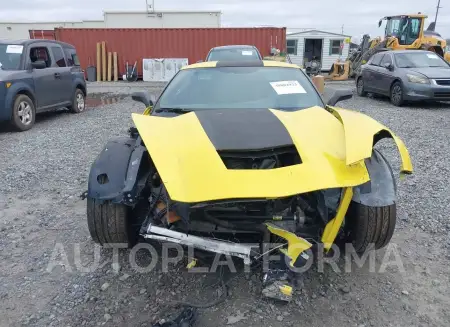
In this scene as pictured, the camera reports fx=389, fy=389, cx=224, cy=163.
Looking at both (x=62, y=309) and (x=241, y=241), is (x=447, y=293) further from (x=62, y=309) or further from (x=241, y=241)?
(x=62, y=309)

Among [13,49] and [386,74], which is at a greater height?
[13,49]

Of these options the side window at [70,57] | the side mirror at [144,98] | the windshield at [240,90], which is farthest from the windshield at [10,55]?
the windshield at [240,90]

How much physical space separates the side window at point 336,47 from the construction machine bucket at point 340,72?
11165 mm

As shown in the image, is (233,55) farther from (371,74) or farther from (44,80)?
(44,80)

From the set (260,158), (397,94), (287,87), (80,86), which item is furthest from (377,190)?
(80,86)

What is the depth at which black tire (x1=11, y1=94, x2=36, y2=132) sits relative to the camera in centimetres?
765

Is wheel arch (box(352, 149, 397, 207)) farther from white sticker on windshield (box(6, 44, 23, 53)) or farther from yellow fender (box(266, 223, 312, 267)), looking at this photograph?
white sticker on windshield (box(6, 44, 23, 53))

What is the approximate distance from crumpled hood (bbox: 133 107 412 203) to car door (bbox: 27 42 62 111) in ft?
20.6

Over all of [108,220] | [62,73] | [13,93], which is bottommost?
[108,220]

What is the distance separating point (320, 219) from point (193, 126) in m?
1.14

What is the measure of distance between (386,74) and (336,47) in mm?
19550

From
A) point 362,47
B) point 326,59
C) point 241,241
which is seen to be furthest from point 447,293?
point 326,59

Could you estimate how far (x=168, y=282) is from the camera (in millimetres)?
2891

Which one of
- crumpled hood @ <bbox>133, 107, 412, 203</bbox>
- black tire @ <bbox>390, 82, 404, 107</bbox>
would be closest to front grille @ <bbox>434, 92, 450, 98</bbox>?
black tire @ <bbox>390, 82, 404, 107</bbox>
